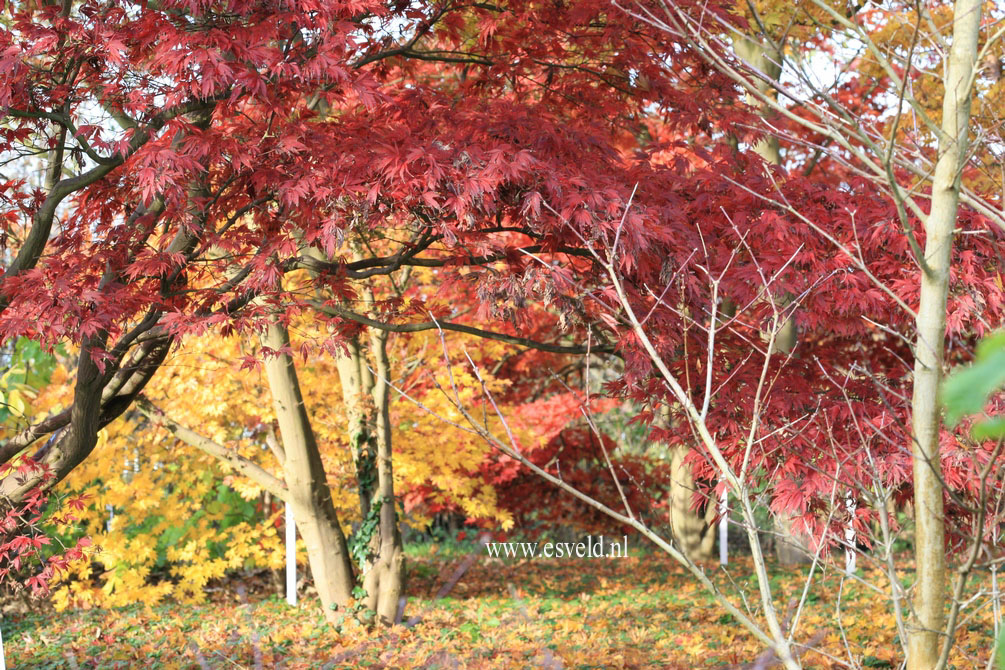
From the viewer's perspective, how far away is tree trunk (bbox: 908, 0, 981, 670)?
2.08 metres

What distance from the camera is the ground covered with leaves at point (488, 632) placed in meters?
5.80

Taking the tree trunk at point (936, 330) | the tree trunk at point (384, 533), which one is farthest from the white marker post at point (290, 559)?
the tree trunk at point (936, 330)

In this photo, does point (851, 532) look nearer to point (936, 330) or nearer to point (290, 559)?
point (936, 330)

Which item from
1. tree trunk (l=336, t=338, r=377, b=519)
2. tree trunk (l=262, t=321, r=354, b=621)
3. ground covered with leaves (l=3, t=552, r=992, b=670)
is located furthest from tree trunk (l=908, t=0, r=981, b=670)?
tree trunk (l=336, t=338, r=377, b=519)

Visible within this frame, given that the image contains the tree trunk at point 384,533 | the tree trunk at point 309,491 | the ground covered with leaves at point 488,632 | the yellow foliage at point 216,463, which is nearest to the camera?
the ground covered with leaves at point 488,632

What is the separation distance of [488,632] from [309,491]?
5.88 feet

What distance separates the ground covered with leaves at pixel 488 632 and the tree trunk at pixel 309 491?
325 millimetres

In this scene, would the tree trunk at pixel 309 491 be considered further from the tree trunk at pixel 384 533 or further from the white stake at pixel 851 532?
the white stake at pixel 851 532

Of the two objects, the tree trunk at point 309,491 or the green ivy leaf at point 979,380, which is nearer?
the green ivy leaf at point 979,380

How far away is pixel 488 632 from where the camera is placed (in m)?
6.82

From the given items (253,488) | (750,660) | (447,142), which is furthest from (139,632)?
(447,142)

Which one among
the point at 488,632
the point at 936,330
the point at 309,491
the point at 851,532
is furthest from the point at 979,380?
the point at 309,491

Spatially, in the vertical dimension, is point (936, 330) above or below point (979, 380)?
above

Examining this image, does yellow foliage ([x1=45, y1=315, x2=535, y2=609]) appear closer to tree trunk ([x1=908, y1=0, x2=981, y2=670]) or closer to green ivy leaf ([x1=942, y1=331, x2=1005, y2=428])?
tree trunk ([x1=908, y1=0, x2=981, y2=670])
